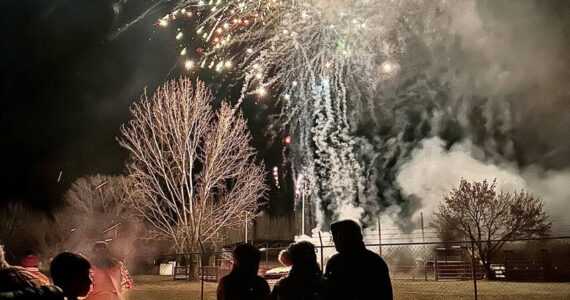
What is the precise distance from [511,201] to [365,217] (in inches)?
661

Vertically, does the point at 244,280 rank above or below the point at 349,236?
below

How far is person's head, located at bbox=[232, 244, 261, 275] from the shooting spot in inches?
169

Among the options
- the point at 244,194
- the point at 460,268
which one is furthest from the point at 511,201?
the point at 244,194

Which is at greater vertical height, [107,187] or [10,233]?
[107,187]

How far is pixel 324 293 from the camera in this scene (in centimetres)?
394

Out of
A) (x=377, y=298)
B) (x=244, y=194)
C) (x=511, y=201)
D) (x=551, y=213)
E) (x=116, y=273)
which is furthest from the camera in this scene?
(x=551, y=213)

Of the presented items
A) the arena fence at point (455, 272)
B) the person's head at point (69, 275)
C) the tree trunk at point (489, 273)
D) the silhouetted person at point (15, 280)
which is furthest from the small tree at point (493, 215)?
the silhouetted person at point (15, 280)

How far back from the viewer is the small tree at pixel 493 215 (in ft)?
111

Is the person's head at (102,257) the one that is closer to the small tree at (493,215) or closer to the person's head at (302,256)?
the person's head at (302,256)

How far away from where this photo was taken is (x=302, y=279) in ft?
14.0

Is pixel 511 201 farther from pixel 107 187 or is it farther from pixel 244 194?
pixel 107 187

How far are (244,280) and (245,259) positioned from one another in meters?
0.22

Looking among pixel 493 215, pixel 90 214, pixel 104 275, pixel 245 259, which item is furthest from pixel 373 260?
pixel 90 214

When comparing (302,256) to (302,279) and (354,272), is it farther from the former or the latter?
(354,272)
